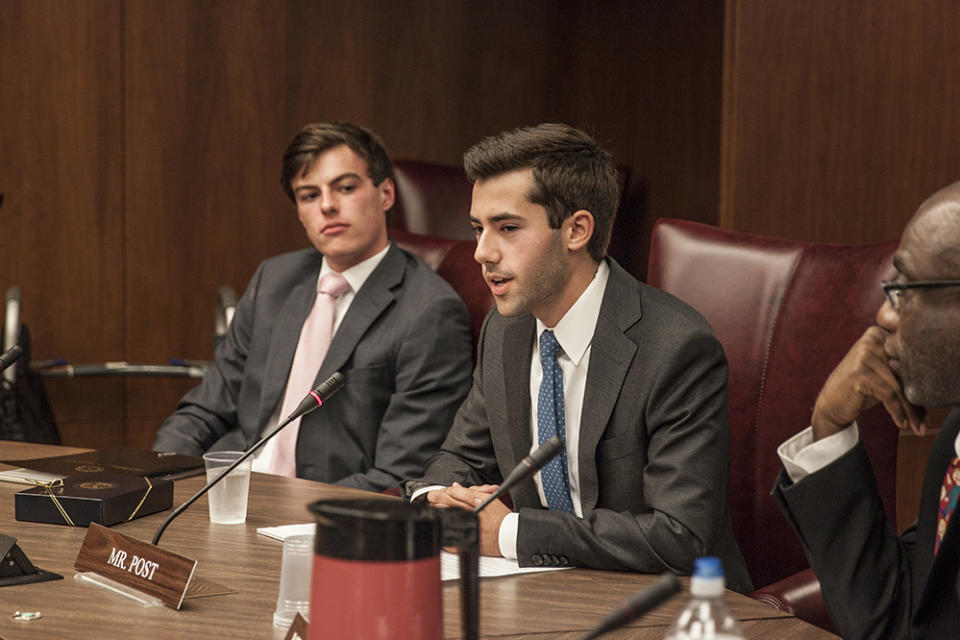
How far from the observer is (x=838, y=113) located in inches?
130

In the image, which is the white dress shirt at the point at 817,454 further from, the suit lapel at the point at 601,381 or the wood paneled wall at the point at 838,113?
the wood paneled wall at the point at 838,113

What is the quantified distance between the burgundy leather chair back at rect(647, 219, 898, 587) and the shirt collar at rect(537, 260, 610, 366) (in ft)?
1.27

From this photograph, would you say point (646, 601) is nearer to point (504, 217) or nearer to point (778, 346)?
point (504, 217)

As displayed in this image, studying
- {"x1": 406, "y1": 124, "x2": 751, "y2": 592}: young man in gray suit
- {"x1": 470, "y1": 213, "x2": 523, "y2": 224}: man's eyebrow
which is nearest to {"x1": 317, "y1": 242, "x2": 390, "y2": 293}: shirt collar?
{"x1": 406, "y1": 124, "x2": 751, "y2": 592}: young man in gray suit

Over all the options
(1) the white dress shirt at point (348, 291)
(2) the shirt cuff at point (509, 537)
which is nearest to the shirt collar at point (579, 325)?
(2) the shirt cuff at point (509, 537)

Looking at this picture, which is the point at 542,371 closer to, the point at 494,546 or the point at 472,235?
the point at 494,546

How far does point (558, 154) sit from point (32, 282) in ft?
8.40

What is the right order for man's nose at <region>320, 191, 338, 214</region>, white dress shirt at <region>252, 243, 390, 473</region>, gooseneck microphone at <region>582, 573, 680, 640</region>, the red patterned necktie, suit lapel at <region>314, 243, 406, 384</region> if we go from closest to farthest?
gooseneck microphone at <region>582, 573, 680, 640</region>, the red patterned necktie, suit lapel at <region>314, 243, 406, 384</region>, white dress shirt at <region>252, 243, 390, 473</region>, man's nose at <region>320, 191, 338, 214</region>

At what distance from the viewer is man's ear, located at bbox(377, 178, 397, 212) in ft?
10.8

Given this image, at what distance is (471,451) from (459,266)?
3.45 ft

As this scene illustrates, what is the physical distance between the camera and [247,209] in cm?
451

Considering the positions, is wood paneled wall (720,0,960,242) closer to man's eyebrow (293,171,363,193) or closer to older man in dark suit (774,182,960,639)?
man's eyebrow (293,171,363,193)

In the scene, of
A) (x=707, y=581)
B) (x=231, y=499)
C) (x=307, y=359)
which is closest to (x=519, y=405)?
(x=231, y=499)

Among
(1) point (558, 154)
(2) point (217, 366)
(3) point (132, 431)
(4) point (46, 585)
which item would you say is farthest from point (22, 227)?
(4) point (46, 585)
